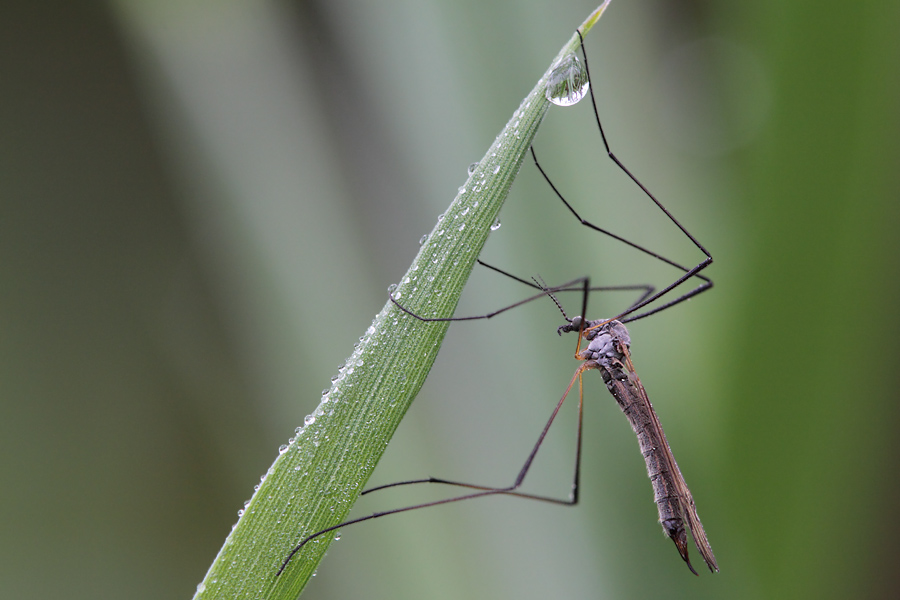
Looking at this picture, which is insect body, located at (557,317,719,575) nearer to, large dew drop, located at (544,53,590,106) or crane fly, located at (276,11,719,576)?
crane fly, located at (276,11,719,576)

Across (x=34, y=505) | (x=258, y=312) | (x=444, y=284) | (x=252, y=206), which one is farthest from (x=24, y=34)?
(x=444, y=284)

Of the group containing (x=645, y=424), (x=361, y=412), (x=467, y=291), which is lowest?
(x=361, y=412)

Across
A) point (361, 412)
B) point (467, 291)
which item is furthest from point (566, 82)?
point (467, 291)

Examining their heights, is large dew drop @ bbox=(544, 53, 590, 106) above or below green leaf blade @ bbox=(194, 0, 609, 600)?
above

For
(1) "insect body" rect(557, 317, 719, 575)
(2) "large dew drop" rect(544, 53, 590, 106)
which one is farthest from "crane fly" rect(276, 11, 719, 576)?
(2) "large dew drop" rect(544, 53, 590, 106)

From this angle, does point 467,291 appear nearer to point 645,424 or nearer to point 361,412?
point 645,424
